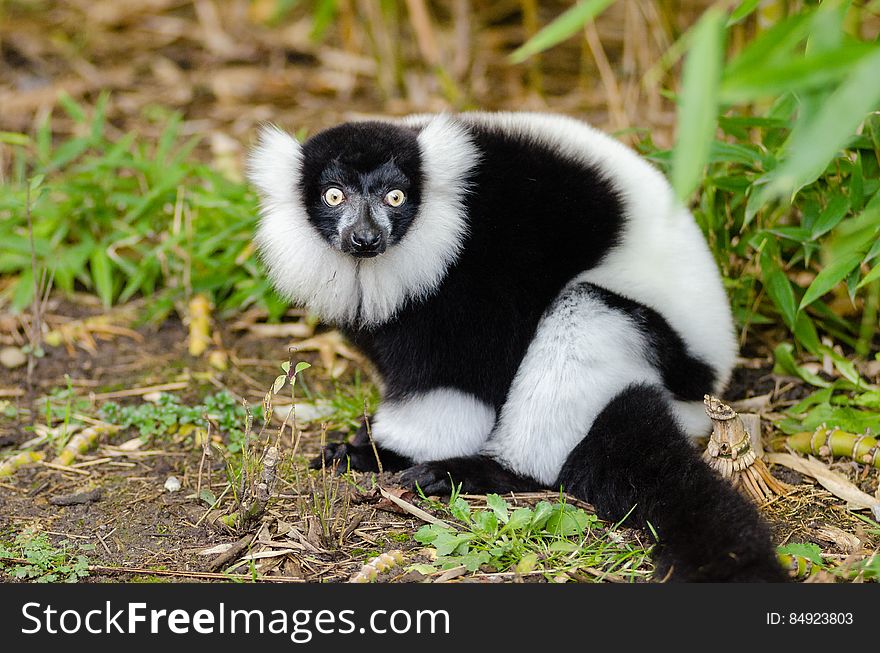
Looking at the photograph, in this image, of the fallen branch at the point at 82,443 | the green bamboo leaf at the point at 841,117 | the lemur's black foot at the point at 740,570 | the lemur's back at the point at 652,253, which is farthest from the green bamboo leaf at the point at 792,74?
the fallen branch at the point at 82,443

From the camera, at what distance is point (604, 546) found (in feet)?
11.7

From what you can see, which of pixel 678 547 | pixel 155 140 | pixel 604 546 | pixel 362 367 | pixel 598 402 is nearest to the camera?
pixel 678 547

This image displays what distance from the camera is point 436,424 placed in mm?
4211

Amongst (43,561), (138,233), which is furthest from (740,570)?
(138,233)

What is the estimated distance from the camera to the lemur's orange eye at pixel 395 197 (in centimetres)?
407

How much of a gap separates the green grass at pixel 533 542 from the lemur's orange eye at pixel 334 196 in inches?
52.8

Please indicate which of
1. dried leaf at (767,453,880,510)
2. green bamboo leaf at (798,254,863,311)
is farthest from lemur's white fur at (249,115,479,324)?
dried leaf at (767,453,880,510)

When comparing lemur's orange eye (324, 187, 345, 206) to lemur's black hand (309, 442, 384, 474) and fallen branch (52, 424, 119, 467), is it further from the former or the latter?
fallen branch (52, 424, 119, 467)

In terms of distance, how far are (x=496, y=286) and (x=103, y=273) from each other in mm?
2788

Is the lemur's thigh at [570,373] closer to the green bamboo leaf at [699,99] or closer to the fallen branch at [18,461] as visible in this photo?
the green bamboo leaf at [699,99]
